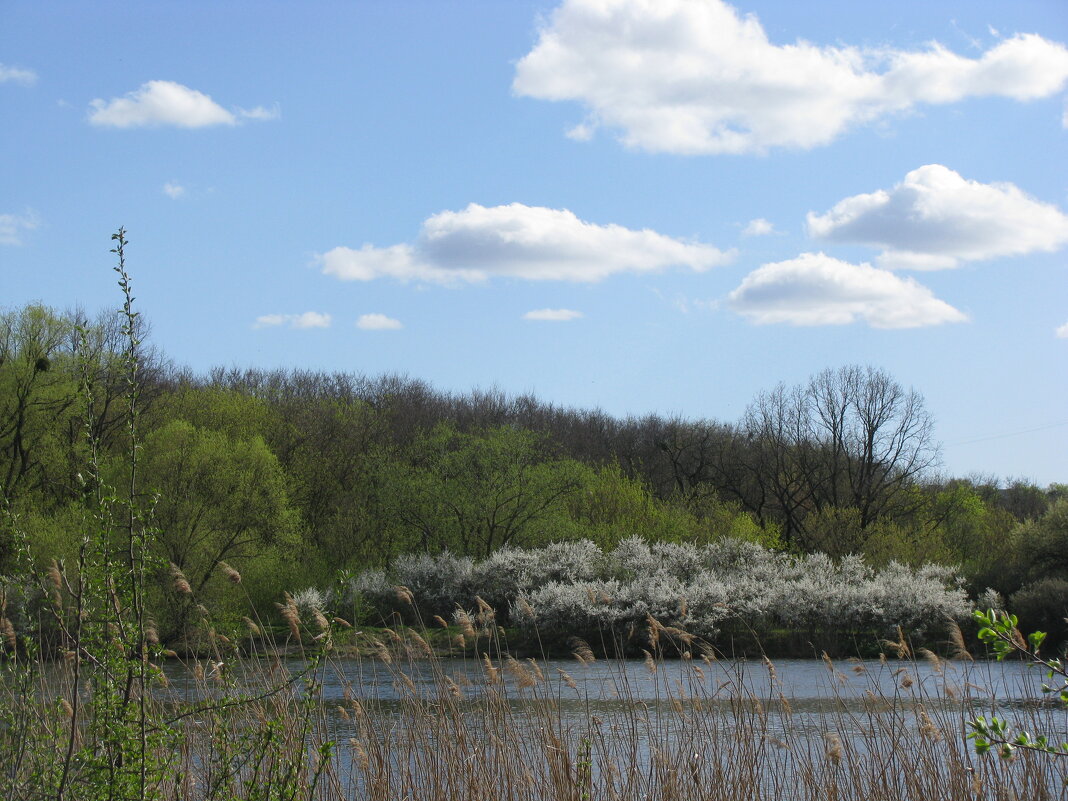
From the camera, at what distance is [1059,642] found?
→ 88.3ft

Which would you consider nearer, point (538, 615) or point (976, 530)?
point (538, 615)

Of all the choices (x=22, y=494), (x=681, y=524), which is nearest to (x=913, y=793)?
(x=22, y=494)

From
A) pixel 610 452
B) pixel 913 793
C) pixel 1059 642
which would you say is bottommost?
pixel 1059 642

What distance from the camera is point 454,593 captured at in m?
33.0

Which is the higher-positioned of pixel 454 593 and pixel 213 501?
pixel 213 501

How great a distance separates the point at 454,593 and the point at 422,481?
499 cm

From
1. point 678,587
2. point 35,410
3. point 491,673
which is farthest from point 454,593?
point 491,673

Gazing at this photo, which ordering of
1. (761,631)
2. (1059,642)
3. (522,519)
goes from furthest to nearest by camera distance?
1. (522,519)
2. (761,631)
3. (1059,642)

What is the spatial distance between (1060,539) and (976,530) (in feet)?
55.2

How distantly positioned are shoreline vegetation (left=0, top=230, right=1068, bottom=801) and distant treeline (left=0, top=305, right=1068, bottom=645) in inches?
6.1

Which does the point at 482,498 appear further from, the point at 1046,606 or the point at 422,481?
the point at 1046,606

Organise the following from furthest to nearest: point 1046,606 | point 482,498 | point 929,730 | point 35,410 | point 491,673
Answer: point 482,498
point 35,410
point 1046,606
point 491,673
point 929,730

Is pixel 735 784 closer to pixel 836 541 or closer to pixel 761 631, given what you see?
pixel 761 631

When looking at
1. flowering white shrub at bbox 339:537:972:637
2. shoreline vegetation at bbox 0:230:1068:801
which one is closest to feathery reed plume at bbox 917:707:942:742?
shoreline vegetation at bbox 0:230:1068:801
